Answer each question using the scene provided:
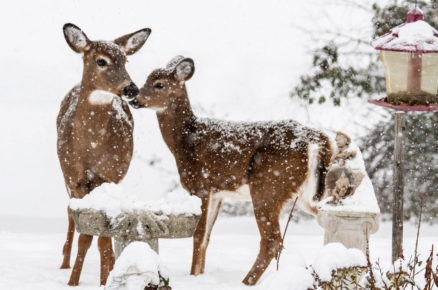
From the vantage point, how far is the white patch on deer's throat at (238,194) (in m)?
7.13

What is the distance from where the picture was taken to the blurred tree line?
10.7 meters

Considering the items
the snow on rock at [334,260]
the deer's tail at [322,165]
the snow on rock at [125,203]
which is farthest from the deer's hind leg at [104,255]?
the snow on rock at [334,260]

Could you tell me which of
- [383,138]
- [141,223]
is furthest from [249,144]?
[383,138]

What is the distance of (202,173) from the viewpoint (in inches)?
284

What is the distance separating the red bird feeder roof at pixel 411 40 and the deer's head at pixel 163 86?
191cm

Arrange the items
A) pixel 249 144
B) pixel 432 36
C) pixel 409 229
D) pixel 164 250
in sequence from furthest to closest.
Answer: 1. pixel 409 229
2. pixel 164 250
3. pixel 249 144
4. pixel 432 36

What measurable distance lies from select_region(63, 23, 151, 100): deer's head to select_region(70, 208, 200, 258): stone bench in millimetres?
1407

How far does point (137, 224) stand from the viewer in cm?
551

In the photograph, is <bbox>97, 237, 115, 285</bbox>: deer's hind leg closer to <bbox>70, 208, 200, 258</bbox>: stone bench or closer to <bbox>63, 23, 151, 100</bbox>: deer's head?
<bbox>70, 208, 200, 258</bbox>: stone bench

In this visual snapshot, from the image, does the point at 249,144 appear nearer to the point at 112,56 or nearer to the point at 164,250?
the point at 112,56

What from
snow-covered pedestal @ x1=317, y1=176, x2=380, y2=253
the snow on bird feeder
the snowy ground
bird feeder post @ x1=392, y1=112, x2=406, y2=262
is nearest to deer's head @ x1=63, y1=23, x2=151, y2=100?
the snowy ground

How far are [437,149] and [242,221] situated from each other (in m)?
3.32

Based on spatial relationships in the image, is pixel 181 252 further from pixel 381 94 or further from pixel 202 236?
pixel 381 94

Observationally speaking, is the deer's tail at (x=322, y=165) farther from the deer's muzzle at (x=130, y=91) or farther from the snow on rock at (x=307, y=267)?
the snow on rock at (x=307, y=267)
